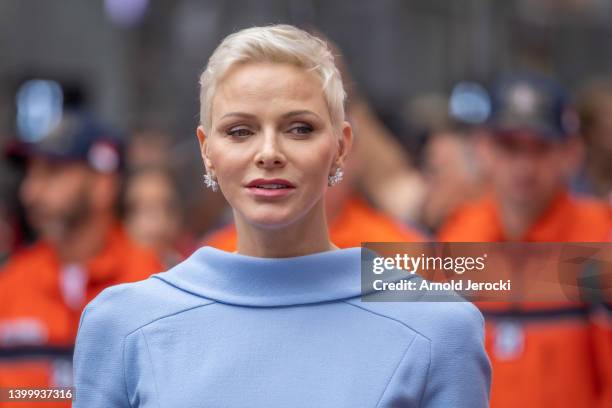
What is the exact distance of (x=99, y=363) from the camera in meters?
2.83

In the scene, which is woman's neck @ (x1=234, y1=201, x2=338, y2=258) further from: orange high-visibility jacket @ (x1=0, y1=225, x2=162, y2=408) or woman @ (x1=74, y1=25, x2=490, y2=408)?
orange high-visibility jacket @ (x1=0, y1=225, x2=162, y2=408)

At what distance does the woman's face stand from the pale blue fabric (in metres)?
0.15

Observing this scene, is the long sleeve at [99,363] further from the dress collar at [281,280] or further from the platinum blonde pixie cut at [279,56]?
the platinum blonde pixie cut at [279,56]

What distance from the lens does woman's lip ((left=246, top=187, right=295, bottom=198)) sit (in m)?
2.74

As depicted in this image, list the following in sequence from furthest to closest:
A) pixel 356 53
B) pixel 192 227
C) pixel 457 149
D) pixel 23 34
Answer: pixel 23 34 → pixel 356 53 → pixel 192 227 → pixel 457 149

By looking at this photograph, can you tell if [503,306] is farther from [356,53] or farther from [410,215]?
[356,53]

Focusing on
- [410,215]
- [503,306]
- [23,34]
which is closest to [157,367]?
[503,306]

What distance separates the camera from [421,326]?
2.76m

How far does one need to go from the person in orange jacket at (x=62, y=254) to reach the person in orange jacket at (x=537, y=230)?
147 cm

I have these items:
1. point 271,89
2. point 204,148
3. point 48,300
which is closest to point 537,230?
point 48,300

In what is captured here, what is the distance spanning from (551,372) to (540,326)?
0.18 meters

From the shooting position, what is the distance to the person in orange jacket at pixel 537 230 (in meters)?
4.88

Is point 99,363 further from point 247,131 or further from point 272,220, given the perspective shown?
point 247,131

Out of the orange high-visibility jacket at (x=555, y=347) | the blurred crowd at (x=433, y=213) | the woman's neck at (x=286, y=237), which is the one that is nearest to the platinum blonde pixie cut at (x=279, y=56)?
the woman's neck at (x=286, y=237)
